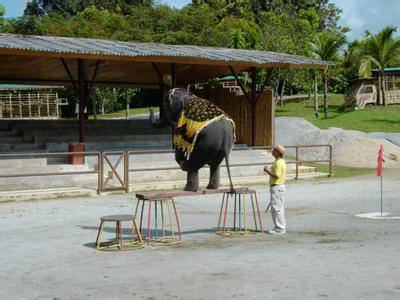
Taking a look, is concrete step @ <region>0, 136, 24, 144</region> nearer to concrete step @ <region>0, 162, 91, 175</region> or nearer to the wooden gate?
concrete step @ <region>0, 162, 91, 175</region>

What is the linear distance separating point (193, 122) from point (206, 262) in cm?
Result: 256

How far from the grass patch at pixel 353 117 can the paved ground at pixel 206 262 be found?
2029cm

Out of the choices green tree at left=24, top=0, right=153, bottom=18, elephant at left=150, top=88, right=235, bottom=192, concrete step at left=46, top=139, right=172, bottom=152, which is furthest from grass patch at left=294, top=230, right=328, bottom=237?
green tree at left=24, top=0, right=153, bottom=18

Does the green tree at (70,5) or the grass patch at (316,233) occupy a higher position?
the green tree at (70,5)

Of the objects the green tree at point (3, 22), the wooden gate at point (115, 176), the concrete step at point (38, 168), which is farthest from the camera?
the green tree at point (3, 22)

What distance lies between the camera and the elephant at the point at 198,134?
9.57 m

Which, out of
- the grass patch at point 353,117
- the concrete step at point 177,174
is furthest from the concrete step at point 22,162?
the grass patch at point 353,117

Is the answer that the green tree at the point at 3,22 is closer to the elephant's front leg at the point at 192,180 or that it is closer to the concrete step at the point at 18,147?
the concrete step at the point at 18,147

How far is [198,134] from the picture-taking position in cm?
955

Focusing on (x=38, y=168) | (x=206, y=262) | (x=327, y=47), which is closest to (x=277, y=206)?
(x=206, y=262)

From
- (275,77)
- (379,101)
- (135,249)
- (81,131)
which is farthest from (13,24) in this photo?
(135,249)

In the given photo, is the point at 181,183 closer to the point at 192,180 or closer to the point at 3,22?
the point at 192,180

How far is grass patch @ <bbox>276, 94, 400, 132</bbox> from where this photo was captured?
31688 millimetres

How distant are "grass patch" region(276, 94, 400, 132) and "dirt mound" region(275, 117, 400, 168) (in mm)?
4728
